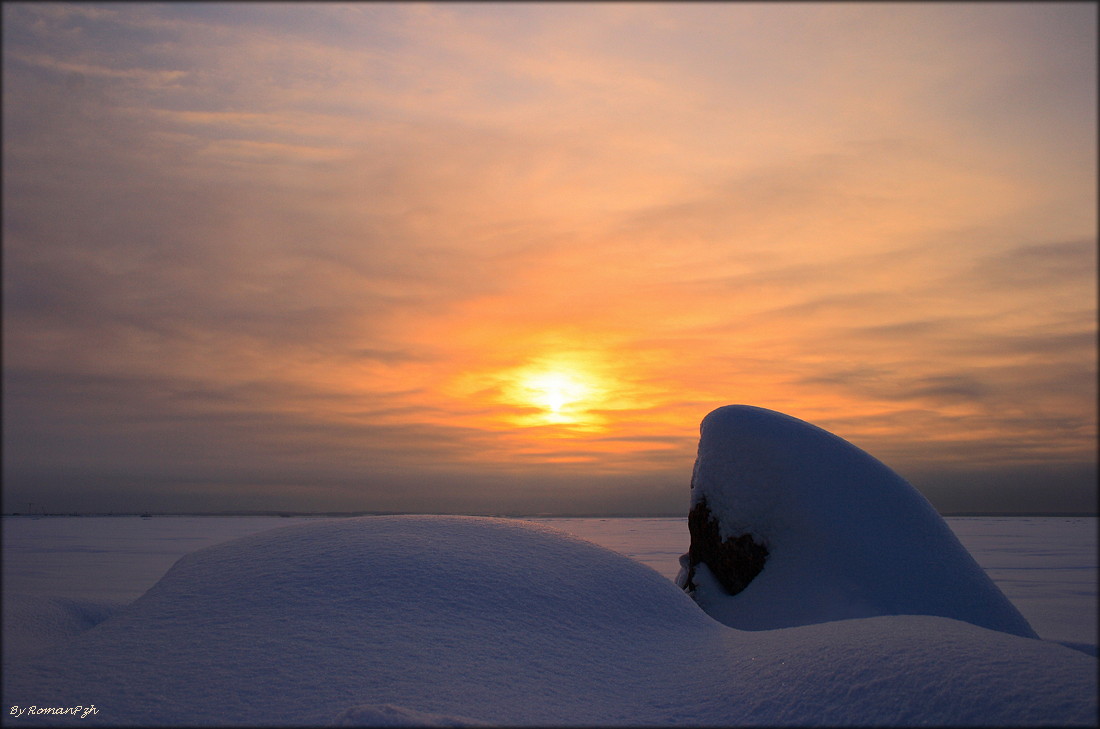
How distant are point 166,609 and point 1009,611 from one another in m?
14.2

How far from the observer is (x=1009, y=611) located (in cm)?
1172

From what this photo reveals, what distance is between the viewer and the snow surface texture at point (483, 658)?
6070 mm

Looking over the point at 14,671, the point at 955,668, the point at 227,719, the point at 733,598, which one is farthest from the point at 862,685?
the point at 14,671

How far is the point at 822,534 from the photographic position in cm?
1307

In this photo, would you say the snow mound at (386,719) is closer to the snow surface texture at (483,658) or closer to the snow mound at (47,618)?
the snow surface texture at (483,658)

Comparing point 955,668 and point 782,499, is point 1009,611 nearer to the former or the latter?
point 782,499

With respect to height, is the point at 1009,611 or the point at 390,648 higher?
the point at 390,648

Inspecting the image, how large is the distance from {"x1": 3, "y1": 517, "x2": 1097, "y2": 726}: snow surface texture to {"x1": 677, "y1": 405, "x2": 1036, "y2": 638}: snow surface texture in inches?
129

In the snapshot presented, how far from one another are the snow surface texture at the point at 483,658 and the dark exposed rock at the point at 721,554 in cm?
358

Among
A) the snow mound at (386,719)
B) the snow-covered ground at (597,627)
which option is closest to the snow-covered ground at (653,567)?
the snow-covered ground at (597,627)

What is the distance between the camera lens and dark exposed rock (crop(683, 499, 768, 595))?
45.4ft
